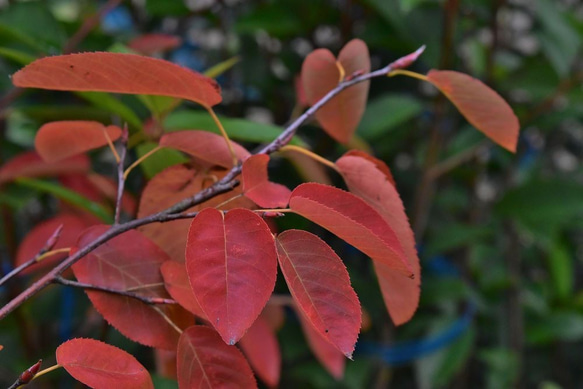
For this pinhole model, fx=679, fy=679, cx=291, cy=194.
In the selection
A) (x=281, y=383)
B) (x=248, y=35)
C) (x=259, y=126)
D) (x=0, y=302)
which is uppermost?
(x=259, y=126)

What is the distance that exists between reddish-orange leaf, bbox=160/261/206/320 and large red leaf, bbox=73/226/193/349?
13 mm

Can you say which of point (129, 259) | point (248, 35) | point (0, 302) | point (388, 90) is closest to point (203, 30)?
point (248, 35)

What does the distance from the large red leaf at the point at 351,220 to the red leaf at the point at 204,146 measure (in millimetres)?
77

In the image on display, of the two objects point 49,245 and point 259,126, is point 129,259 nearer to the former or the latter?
point 49,245

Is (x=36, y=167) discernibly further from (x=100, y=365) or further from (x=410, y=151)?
(x=410, y=151)

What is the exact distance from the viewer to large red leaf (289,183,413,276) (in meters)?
0.30

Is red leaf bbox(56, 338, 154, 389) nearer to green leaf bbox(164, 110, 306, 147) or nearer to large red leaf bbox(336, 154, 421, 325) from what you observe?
large red leaf bbox(336, 154, 421, 325)

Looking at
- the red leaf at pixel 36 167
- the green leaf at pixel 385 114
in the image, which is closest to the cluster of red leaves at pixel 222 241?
the red leaf at pixel 36 167

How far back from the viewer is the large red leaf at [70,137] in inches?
16.8

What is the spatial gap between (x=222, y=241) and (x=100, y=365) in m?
0.08

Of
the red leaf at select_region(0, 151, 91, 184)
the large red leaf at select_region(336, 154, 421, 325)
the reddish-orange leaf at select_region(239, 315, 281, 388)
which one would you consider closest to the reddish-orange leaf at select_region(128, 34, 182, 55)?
the red leaf at select_region(0, 151, 91, 184)

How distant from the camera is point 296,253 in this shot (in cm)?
31

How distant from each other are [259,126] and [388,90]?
0.52m

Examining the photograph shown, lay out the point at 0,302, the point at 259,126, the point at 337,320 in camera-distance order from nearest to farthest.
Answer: the point at 337,320
the point at 259,126
the point at 0,302
